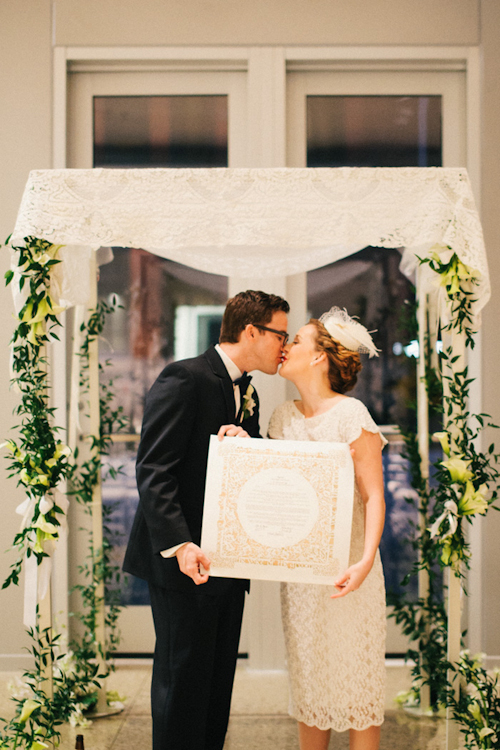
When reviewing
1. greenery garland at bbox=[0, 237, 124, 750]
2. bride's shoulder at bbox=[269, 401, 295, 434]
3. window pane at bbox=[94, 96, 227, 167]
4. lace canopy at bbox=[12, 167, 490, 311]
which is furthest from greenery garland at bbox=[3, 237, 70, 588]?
window pane at bbox=[94, 96, 227, 167]

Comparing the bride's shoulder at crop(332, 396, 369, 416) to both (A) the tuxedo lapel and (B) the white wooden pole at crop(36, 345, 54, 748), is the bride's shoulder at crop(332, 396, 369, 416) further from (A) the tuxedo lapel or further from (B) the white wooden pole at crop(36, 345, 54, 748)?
(B) the white wooden pole at crop(36, 345, 54, 748)

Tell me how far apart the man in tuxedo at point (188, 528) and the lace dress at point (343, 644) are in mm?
247

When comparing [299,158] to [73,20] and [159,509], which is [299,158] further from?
[159,509]

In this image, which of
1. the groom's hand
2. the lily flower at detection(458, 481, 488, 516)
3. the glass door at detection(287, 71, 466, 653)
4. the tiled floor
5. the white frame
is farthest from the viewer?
the glass door at detection(287, 71, 466, 653)

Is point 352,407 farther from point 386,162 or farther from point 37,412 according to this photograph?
point 386,162

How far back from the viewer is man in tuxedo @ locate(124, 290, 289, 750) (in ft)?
6.38

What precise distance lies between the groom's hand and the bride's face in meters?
0.64

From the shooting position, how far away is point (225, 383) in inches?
81.4

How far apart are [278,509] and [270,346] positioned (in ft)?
1.76

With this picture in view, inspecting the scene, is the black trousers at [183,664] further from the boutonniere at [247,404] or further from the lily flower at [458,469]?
the lily flower at [458,469]

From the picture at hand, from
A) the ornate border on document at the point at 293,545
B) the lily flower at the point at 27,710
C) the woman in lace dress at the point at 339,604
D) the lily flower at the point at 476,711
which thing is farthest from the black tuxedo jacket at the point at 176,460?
the lily flower at the point at 476,711

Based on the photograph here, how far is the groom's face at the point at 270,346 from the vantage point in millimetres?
2121

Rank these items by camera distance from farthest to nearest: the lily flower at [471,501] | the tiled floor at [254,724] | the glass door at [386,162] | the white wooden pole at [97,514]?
the glass door at [386,162] → the white wooden pole at [97,514] → the tiled floor at [254,724] → the lily flower at [471,501]

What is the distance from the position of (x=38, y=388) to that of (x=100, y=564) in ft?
3.32
